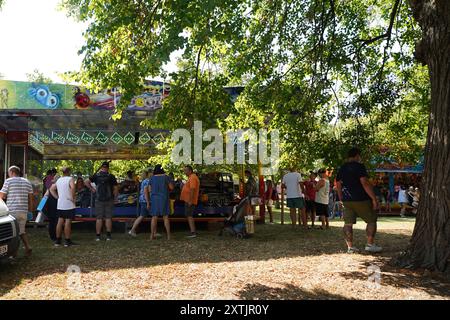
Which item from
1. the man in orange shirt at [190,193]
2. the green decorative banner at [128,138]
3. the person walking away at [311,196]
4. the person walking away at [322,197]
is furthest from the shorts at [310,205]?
the green decorative banner at [128,138]

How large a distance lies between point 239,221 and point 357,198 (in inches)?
149

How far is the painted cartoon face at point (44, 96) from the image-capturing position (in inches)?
508

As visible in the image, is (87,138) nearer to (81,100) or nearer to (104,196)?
(81,100)

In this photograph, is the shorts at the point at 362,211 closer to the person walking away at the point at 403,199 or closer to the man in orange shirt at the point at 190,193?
the man in orange shirt at the point at 190,193

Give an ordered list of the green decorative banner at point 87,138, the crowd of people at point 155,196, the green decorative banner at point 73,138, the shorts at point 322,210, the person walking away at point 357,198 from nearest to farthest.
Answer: the person walking away at point 357,198 < the crowd of people at point 155,196 < the shorts at point 322,210 < the green decorative banner at point 87,138 < the green decorative banner at point 73,138

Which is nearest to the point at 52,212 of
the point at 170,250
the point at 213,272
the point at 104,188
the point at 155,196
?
the point at 104,188

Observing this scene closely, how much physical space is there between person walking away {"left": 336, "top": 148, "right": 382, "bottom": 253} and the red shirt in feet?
15.4

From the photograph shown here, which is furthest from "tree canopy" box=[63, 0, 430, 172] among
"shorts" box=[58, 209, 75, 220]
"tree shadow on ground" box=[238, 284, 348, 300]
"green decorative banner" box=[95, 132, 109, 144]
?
"green decorative banner" box=[95, 132, 109, 144]

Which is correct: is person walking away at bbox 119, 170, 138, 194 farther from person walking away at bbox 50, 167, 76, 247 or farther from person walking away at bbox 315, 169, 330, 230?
person walking away at bbox 315, 169, 330, 230

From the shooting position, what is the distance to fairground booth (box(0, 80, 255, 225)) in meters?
12.7

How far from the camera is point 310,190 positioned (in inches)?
495

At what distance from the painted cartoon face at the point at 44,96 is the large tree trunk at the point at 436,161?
1090 cm
